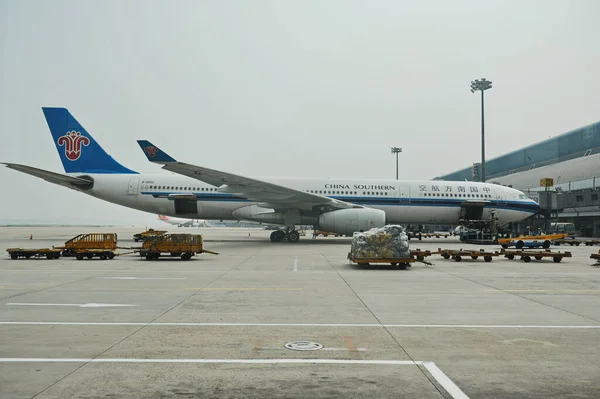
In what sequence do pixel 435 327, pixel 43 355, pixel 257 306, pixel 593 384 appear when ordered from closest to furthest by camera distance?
pixel 593 384 < pixel 43 355 < pixel 435 327 < pixel 257 306

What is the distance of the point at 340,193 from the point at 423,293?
62.4ft

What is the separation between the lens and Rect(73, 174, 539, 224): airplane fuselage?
2830 cm

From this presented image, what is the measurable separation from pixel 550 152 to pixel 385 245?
60.3 m

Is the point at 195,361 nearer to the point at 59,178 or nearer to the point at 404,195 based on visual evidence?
the point at 404,195

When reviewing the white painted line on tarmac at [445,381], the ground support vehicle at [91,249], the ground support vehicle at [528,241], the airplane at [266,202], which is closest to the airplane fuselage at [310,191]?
the airplane at [266,202]

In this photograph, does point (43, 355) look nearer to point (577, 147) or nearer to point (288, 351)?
point (288, 351)

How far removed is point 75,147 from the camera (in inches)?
1179

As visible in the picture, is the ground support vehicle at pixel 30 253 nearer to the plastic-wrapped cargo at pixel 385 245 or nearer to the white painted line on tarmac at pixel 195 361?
the plastic-wrapped cargo at pixel 385 245

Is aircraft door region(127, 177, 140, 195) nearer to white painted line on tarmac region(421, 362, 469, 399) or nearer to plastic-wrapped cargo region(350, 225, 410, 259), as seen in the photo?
plastic-wrapped cargo region(350, 225, 410, 259)

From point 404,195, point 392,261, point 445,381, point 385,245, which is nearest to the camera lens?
point 445,381

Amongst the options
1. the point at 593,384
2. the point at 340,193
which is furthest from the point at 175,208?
the point at 593,384

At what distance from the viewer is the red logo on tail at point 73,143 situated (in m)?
29.9

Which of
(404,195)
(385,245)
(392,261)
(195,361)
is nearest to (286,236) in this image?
(404,195)

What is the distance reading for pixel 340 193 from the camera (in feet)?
93.7
